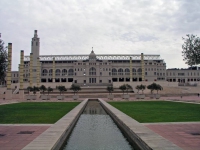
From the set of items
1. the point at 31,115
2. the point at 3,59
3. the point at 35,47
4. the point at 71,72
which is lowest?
the point at 31,115

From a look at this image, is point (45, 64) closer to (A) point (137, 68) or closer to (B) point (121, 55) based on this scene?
(B) point (121, 55)

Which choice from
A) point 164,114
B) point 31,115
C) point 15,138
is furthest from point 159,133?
point 31,115

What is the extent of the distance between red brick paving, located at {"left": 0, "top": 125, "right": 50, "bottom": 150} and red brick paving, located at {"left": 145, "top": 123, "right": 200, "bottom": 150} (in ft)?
16.9

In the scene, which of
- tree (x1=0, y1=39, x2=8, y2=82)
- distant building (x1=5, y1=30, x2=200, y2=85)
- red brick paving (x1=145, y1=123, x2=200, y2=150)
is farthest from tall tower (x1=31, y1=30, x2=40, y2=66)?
red brick paving (x1=145, y1=123, x2=200, y2=150)

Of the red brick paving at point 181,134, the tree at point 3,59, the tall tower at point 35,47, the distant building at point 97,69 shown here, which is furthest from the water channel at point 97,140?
the tall tower at point 35,47

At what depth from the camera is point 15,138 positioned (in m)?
8.40

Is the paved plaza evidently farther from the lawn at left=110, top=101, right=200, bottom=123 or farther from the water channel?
the lawn at left=110, top=101, right=200, bottom=123

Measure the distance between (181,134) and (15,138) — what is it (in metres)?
6.49

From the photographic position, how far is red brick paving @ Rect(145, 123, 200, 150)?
734 cm

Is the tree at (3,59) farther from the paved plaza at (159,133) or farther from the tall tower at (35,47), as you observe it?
the tall tower at (35,47)

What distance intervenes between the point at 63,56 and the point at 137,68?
105 ft

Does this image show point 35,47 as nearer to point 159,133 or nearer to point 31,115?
point 31,115

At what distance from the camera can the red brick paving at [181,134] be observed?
734 centimetres

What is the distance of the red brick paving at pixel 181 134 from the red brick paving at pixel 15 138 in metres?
5.15
